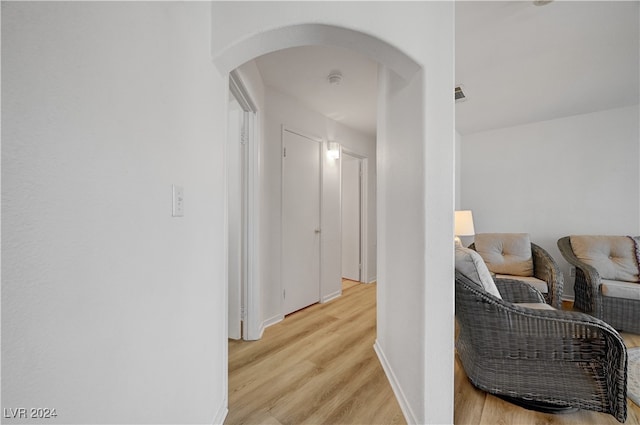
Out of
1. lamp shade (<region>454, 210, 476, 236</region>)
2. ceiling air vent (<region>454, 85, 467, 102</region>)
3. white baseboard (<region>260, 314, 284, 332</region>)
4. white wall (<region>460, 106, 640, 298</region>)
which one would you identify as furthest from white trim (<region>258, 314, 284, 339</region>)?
white wall (<region>460, 106, 640, 298</region>)

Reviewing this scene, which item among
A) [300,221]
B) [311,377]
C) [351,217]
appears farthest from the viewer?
[351,217]

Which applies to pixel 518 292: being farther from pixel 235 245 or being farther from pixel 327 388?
pixel 235 245

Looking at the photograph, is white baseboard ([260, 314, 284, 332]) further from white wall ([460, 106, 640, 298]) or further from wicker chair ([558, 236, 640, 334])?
white wall ([460, 106, 640, 298])

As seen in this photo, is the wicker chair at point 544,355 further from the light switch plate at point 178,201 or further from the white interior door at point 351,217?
the white interior door at point 351,217

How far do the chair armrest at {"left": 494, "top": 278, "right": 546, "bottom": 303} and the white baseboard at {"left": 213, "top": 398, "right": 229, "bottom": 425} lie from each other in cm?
204

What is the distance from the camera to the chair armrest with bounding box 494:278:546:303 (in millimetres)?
1938

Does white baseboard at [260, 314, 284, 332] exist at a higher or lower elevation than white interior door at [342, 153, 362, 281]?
lower

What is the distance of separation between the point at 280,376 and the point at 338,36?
204 cm

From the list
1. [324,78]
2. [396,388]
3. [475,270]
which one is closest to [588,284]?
[475,270]

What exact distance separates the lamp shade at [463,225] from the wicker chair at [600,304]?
3.27 feet

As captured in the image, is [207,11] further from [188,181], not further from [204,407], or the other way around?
[204,407]

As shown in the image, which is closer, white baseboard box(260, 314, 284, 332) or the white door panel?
the white door panel

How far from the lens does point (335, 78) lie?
2375 millimetres

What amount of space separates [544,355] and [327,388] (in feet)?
3.99
